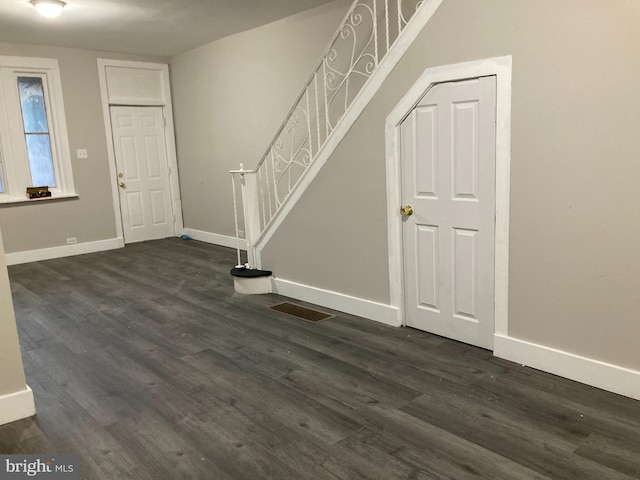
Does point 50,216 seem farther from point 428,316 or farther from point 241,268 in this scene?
point 428,316

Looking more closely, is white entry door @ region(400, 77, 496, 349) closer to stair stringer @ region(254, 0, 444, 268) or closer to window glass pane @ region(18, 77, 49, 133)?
stair stringer @ region(254, 0, 444, 268)

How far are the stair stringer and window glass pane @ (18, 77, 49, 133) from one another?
12.5 feet

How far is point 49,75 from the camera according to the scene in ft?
21.8

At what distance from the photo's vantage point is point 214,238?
736cm

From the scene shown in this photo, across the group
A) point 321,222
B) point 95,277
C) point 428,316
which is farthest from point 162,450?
point 95,277

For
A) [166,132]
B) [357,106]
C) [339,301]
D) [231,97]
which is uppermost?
[231,97]

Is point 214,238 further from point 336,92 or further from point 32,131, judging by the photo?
point 336,92

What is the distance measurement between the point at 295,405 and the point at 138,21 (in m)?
4.64

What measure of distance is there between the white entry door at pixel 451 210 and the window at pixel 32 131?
5224 millimetres

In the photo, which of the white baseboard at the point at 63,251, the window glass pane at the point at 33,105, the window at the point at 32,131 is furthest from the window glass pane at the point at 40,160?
the white baseboard at the point at 63,251

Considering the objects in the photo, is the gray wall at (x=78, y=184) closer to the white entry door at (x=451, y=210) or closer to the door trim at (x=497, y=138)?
the door trim at (x=497, y=138)

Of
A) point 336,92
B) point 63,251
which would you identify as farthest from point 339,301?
point 63,251

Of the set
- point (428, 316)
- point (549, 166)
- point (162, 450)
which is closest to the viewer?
point (162, 450)

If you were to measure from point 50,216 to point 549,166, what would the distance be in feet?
20.6
